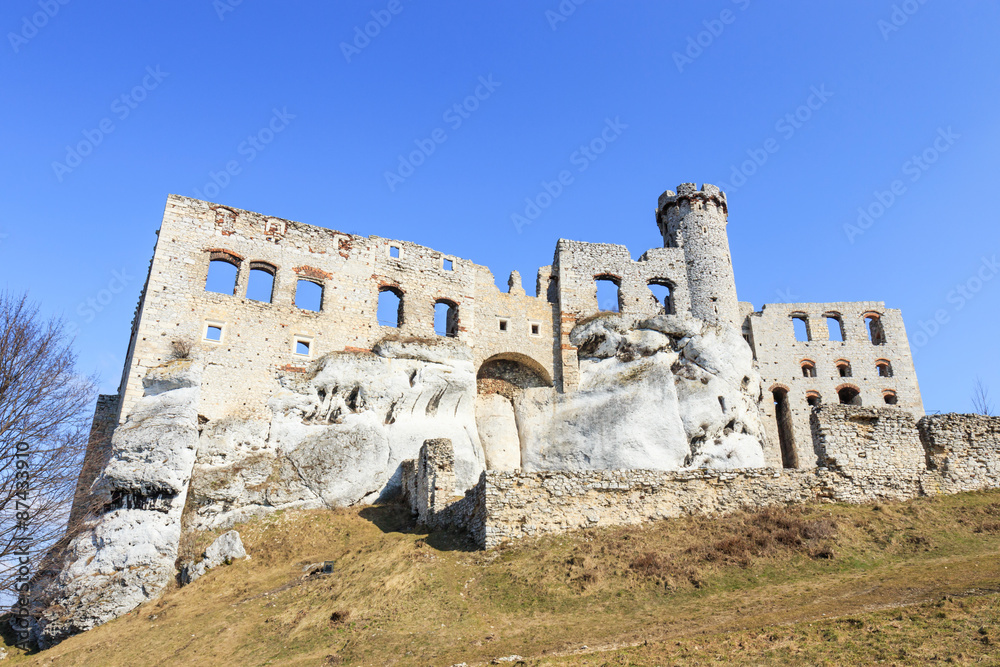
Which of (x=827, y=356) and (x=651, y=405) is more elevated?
(x=827, y=356)

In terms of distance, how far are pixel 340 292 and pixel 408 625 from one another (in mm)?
17272

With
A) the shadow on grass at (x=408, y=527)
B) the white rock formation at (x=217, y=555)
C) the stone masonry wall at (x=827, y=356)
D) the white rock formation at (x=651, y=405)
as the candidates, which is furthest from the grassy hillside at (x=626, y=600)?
the stone masonry wall at (x=827, y=356)

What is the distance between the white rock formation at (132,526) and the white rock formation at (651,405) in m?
13.1

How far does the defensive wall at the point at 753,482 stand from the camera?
57.6 ft

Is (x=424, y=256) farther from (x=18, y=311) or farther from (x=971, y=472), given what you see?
(x=971, y=472)

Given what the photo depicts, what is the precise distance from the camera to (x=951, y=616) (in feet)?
36.9

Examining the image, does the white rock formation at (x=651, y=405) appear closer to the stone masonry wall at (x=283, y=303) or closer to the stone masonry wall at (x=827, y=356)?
the stone masonry wall at (x=283, y=303)

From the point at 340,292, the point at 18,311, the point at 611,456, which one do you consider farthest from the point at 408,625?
the point at 340,292

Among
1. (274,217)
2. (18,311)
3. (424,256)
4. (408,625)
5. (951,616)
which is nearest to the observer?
(951,616)

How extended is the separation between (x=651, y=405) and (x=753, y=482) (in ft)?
32.0

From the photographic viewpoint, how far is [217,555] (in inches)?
765

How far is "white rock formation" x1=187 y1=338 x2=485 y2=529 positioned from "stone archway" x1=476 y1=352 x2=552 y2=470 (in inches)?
36.1

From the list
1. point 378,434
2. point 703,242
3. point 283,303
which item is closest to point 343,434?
point 378,434

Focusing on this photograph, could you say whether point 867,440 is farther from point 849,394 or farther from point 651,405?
point 849,394
